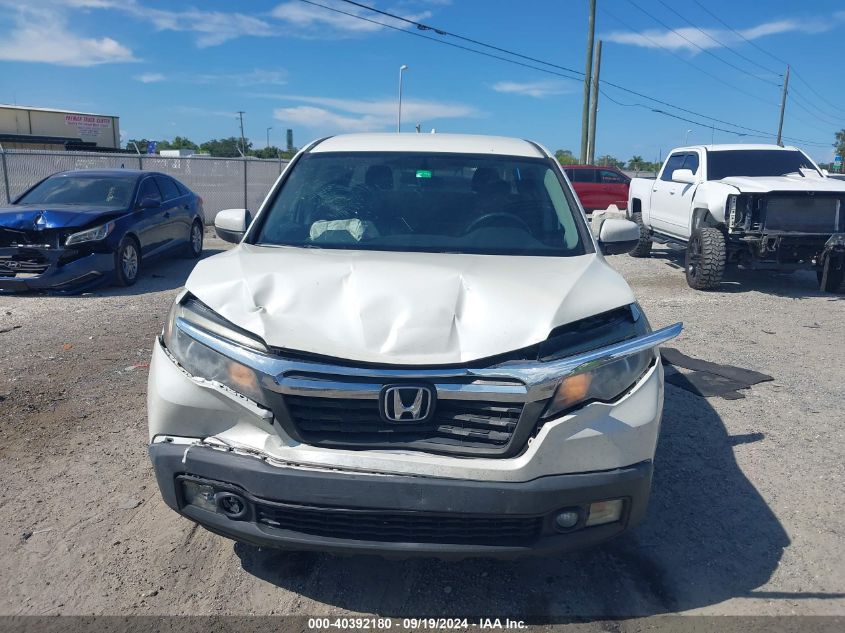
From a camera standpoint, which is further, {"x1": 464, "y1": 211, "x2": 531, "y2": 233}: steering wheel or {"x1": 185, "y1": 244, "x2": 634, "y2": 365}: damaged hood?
{"x1": 464, "y1": 211, "x2": 531, "y2": 233}: steering wheel

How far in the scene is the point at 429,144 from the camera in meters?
4.34

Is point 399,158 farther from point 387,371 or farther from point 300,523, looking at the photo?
point 300,523

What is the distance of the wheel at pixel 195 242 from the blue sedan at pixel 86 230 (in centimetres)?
59

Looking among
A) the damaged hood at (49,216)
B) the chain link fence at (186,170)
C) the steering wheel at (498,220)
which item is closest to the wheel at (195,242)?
the damaged hood at (49,216)

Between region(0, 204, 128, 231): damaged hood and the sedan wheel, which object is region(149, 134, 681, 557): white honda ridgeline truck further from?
the sedan wheel

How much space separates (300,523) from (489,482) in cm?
70

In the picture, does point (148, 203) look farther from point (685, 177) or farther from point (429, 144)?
point (685, 177)

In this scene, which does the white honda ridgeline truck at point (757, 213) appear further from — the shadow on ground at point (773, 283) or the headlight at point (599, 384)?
the headlight at point (599, 384)

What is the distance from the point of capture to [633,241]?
4281 mm

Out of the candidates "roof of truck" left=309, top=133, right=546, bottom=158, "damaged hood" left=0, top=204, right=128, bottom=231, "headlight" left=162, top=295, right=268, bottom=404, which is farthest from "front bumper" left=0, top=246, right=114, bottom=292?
"headlight" left=162, top=295, right=268, bottom=404

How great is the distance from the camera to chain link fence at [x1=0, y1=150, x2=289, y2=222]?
15.0 m

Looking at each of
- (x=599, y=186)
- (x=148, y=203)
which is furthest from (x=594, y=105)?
(x=148, y=203)

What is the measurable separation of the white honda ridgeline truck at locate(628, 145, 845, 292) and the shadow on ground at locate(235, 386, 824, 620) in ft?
21.9

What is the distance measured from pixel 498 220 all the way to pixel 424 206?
0.42 m
